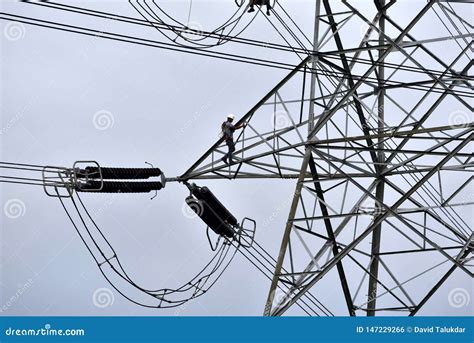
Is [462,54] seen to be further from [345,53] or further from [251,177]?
[251,177]

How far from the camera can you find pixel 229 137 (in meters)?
21.9

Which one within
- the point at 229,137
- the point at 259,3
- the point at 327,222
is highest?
the point at 259,3

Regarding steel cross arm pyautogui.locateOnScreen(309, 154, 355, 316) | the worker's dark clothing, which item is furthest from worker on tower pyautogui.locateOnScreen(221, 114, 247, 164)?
steel cross arm pyautogui.locateOnScreen(309, 154, 355, 316)

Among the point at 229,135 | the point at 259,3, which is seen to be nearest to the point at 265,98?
the point at 229,135

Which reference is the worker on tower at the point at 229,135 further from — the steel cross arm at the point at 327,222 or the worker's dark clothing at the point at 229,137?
the steel cross arm at the point at 327,222

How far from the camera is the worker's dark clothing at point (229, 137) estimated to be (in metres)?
21.9

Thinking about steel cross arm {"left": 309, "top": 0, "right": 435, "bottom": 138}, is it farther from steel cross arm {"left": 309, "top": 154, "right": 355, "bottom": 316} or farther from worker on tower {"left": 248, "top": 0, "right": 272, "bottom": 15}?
worker on tower {"left": 248, "top": 0, "right": 272, "bottom": 15}

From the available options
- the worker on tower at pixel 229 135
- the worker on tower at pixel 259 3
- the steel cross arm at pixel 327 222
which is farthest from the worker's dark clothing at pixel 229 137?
the worker on tower at pixel 259 3

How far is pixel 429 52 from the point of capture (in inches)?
904

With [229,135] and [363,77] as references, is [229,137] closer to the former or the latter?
[229,135]

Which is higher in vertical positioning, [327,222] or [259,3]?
[259,3]

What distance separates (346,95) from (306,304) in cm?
437

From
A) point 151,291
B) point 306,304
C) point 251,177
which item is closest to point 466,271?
point 306,304

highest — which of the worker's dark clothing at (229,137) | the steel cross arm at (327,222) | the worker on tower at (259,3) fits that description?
the worker on tower at (259,3)
